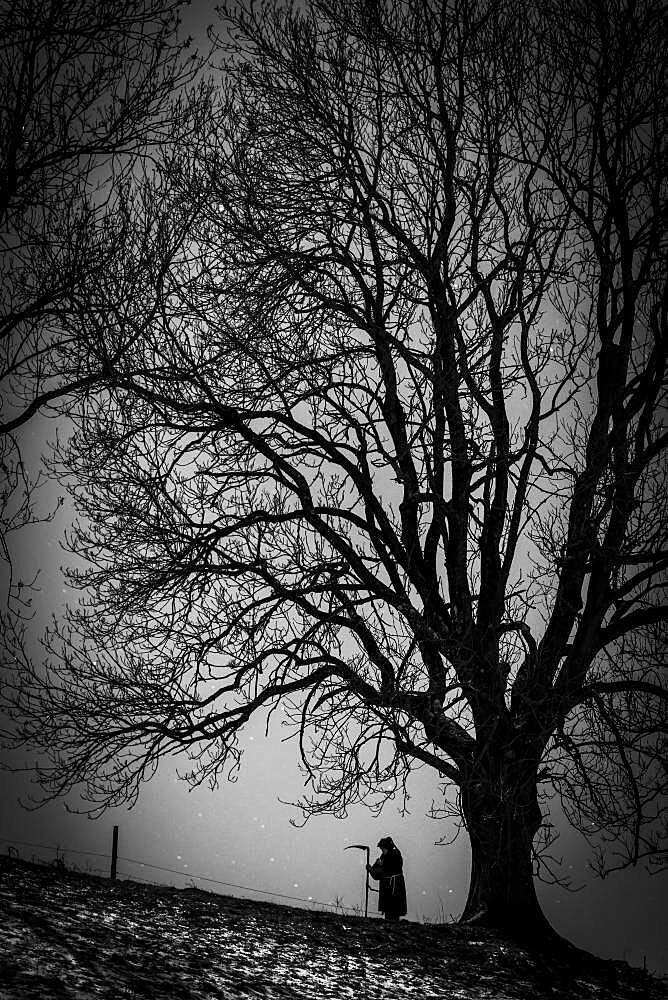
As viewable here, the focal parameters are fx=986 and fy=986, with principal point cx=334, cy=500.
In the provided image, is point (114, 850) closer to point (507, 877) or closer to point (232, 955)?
point (507, 877)

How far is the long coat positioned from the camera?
11.5 m

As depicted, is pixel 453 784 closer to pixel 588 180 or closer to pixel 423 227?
pixel 423 227

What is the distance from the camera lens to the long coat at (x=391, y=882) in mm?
11477

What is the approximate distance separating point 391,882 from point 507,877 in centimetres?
211

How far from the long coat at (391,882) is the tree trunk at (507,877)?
4.61 feet

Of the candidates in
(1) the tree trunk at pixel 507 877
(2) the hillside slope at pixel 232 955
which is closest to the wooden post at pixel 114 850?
(2) the hillside slope at pixel 232 955

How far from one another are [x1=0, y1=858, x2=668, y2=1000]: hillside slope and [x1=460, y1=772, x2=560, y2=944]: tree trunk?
1.19 feet

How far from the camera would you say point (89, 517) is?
1047 cm

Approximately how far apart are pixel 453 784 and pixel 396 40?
7.62 metres

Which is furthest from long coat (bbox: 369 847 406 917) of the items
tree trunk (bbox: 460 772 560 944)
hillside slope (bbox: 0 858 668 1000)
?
hillside slope (bbox: 0 858 668 1000)

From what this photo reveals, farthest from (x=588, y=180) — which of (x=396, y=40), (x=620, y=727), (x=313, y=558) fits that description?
(x=620, y=727)

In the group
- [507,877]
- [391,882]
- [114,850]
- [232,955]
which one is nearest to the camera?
[232,955]

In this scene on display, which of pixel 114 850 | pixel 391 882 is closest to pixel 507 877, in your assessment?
pixel 391 882

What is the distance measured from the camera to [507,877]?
9930mm
